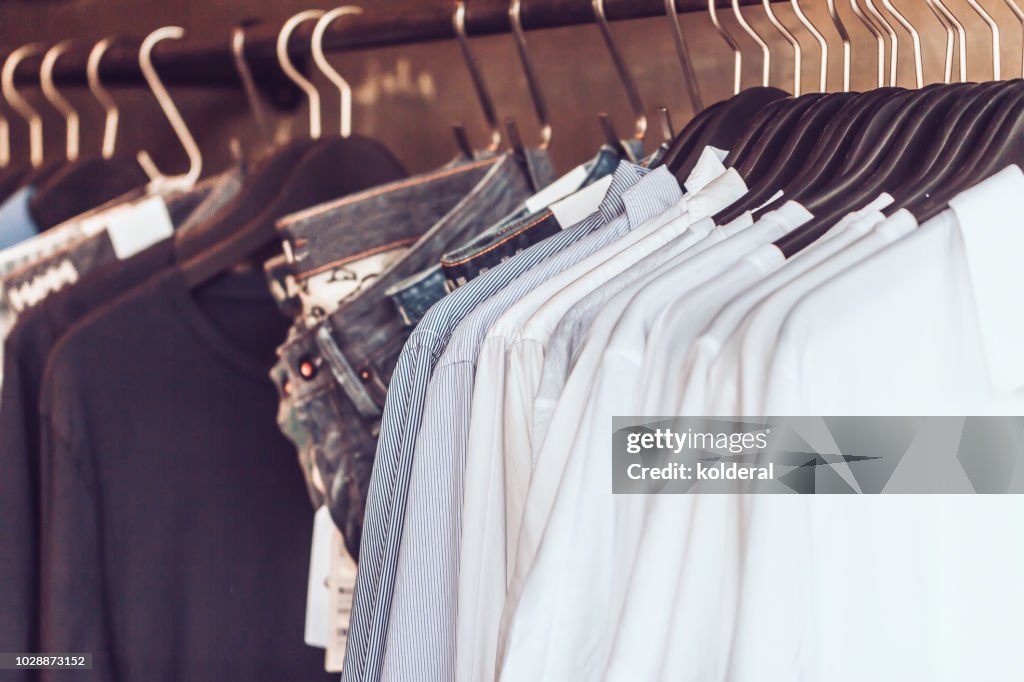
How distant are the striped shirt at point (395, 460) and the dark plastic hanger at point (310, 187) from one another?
34 centimetres

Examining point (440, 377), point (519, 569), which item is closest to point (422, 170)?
→ point (440, 377)

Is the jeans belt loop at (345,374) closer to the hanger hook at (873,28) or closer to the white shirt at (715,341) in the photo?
the white shirt at (715,341)

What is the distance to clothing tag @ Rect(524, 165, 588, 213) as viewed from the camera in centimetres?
91

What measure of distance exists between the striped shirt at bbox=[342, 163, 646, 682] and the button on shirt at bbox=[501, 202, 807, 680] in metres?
0.15

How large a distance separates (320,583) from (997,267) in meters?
0.61

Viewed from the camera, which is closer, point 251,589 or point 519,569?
point 519,569

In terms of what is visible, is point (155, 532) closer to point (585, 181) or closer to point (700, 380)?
point (585, 181)

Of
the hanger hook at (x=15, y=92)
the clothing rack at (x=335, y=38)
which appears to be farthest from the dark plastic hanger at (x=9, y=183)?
the clothing rack at (x=335, y=38)

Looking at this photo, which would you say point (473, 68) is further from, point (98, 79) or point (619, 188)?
point (98, 79)

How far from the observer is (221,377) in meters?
1.02

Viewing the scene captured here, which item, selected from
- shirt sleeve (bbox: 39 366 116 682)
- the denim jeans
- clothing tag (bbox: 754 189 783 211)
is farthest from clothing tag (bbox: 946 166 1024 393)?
shirt sleeve (bbox: 39 366 116 682)

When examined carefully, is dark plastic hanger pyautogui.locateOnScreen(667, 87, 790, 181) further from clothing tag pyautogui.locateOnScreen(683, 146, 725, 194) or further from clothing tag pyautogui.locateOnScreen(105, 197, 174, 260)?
clothing tag pyautogui.locateOnScreen(105, 197, 174, 260)

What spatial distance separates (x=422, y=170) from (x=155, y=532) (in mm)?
685

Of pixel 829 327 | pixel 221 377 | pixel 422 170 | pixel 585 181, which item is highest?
pixel 422 170
